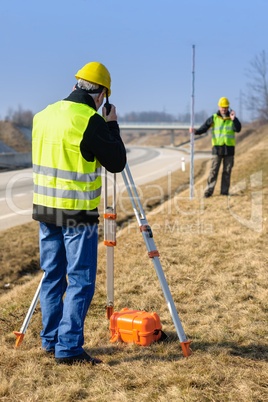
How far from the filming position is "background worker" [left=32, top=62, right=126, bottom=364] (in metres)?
2.83

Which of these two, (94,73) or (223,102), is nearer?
(94,73)

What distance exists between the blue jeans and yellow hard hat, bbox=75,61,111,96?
3.49 ft

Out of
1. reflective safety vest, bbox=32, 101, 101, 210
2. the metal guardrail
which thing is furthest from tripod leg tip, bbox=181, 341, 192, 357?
the metal guardrail

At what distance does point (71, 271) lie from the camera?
2.97 m

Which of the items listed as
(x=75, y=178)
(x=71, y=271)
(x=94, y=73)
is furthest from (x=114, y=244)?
(x=94, y=73)

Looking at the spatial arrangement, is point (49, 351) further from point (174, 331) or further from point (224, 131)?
point (224, 131)

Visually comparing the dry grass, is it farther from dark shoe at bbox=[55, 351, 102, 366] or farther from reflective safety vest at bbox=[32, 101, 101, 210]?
reflective safety vest at bbox=[32, 101, 101, 210]

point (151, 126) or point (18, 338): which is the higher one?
point (18, 338)

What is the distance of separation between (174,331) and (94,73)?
2.36 m

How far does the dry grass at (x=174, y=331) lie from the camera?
2701 mm

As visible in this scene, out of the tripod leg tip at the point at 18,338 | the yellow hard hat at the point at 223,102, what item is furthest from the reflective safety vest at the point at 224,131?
the tripod leg tip at the point at 18,338

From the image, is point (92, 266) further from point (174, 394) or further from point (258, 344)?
point (258, 344)

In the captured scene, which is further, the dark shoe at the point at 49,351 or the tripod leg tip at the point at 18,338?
the tripod leg tip at the point at 18,338

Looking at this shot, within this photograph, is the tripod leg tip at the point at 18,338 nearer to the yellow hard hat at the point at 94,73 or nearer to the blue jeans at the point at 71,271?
the blue jeans at the point at 71,271
